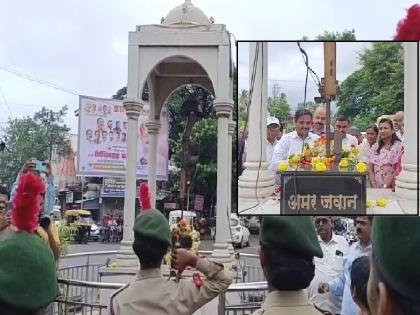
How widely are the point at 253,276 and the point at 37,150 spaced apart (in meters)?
30.8

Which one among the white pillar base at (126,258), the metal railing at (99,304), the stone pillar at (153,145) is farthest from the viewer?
the stone pillar at (153,145)

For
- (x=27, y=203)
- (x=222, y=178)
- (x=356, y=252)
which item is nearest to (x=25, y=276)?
(x=27, y=203)

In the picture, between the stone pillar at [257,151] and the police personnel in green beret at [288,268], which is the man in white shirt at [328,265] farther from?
the police personnel in green beret at [288,268]

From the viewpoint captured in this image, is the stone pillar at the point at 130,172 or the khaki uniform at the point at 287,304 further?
the stone pillar at the point at 130,172

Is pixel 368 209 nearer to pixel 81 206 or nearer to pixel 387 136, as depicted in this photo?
pixel 387 136

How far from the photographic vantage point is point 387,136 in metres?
2.88

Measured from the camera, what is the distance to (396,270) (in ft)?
4.22

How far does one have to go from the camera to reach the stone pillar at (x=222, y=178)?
932 cm

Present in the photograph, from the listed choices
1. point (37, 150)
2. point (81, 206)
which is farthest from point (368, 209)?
point (81, 206)

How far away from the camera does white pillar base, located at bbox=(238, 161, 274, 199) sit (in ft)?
9.36

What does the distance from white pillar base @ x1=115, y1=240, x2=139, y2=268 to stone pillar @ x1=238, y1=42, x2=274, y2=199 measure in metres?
6.48

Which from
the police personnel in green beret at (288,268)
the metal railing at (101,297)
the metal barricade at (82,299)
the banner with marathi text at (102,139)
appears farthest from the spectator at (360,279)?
the banner with marathi text at (102,139)

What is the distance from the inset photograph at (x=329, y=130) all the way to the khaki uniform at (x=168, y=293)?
369 millimetres

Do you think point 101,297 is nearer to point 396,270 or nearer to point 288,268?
point 288,268
